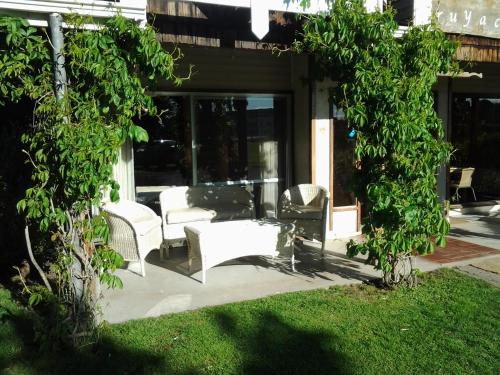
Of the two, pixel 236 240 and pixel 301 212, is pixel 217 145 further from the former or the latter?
pixel 236 240

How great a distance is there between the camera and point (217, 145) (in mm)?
7543

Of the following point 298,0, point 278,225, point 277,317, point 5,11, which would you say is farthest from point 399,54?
point 5,11

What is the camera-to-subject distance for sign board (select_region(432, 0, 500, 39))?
5.93 meters

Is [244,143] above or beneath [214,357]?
above

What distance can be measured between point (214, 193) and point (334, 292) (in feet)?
9.46

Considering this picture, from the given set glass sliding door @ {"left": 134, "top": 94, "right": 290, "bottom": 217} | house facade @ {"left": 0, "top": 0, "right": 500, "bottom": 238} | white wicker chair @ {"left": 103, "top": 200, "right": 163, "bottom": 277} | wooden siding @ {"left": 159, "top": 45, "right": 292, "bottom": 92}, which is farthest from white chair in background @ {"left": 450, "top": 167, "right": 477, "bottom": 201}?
white wicker chair @ {"left": 103, "top": 200, "right": 163, "bottom": 277}

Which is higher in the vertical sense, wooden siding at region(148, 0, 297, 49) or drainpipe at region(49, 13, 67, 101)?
wooden siding at region(148, 0, 297, 49)

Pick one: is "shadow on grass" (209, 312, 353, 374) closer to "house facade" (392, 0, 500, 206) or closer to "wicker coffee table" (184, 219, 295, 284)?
"wicker coffee table" (184, 219, 295, 284)

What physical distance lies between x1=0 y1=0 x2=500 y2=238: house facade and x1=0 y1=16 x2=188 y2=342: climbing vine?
6.63 feet

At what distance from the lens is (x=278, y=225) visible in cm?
542

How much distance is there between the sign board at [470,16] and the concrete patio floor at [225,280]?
9.52 ft

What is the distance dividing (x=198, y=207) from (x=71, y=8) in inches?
145

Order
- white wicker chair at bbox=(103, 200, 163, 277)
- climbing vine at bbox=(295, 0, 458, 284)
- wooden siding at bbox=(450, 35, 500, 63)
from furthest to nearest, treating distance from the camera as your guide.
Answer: wooden siding at bbox=(450, 35, 500, 63) → white wicker chair at bbox=(103, 200, 163, 277) → climbing vine at bbox=(295, 0, 458, 284)

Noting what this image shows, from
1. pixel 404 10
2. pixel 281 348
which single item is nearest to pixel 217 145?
pixel 404 10
